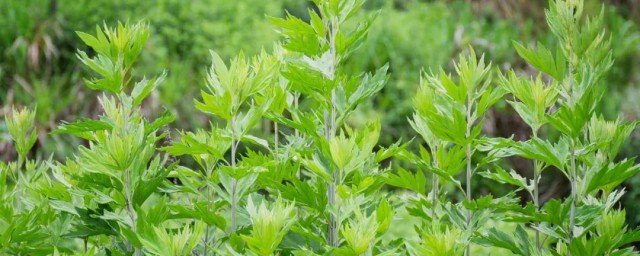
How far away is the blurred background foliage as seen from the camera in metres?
7.46

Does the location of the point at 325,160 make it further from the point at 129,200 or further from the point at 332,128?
the point at 129,200

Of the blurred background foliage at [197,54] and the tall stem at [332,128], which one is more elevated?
the tall stem at [332,128]

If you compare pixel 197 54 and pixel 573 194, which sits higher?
pixel 573 194

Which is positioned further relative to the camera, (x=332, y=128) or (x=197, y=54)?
(x=197, y=54)

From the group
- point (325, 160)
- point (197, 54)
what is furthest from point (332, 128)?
point (197, 54)

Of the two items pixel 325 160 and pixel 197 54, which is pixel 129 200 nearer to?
pixel 325 160

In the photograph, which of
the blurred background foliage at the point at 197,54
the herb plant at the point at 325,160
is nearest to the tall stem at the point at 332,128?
the herb plant at the point at 325,160

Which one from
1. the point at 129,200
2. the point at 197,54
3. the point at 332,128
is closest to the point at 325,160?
the point at 332,128

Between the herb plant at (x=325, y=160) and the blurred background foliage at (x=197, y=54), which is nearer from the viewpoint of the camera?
the herb plant at (x=325, y=160)

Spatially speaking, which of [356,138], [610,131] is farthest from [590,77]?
[356,138]

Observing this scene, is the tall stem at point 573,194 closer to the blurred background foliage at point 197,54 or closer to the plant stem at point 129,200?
the plant stem at point 129,200

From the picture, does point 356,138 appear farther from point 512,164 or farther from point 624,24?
point 624,24

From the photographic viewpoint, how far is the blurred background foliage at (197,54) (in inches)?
294

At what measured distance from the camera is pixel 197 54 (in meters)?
8.21
